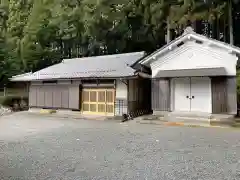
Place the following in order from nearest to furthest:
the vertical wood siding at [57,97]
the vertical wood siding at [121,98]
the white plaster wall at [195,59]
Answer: the white plaster wall at [195,59], the vertical wood siding at [121,98], the vertical wood siding at [57,97]

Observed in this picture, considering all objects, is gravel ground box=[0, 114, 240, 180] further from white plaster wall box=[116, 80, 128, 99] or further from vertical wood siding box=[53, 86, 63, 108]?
vertical wood siding box=[53, 86, 63, 108]

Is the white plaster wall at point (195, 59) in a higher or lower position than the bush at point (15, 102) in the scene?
higher

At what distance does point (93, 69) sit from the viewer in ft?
59.6

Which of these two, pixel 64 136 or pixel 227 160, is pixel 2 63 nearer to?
pixel 64 136

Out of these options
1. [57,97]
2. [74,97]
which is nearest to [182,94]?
[74,97]

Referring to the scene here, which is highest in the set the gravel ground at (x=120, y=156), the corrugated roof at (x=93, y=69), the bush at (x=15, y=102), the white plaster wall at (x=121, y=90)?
the corrugated roof at (x=93, y=69)

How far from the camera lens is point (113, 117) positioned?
16.1 metres

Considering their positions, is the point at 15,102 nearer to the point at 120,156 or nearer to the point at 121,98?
the point at 121,98

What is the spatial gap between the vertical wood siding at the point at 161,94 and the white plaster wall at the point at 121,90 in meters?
1.63

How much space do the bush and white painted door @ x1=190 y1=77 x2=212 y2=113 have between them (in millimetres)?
13550

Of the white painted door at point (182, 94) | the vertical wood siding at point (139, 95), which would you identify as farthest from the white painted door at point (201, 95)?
the vertical wood siding at point (139, 95)

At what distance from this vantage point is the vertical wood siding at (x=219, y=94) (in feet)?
46.1

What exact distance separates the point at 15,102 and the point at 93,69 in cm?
846

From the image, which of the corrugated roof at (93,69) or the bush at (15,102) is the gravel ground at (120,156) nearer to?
the corrugated roof at (93,69)
